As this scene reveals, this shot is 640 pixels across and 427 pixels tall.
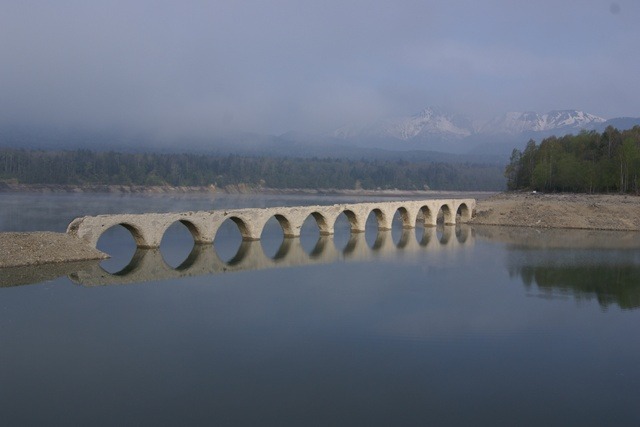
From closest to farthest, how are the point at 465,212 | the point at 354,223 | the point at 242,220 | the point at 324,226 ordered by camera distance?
the point at 242,220
the point at 324,226
the point at 354,223
the point at 465,212

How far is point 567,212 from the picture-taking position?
4841cm

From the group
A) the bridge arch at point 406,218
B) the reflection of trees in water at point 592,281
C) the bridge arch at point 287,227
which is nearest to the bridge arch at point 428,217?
the bridge arch at point 406,218

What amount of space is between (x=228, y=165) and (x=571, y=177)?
82.2 metres

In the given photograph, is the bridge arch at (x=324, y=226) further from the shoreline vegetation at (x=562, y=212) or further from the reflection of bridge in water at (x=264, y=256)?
the shoreline vegetation at (x=562, y=212)

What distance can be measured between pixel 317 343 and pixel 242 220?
17863 millimetres

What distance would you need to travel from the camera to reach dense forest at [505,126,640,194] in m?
53.8

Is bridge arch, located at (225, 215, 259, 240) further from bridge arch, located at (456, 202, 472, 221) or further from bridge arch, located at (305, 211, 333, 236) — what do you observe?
bridge arch, located at (456, 202, 472, 221)

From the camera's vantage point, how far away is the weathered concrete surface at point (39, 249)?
76.0ft

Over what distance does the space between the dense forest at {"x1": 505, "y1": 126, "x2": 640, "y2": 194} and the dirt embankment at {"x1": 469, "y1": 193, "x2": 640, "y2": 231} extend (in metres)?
3.18

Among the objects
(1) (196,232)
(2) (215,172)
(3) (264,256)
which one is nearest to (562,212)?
(3) (264,256)

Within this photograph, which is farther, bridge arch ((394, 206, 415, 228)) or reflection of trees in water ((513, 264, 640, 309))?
bridge arch ((394, 206, 415, 228))

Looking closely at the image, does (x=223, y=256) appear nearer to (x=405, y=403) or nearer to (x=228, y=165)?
(x=405, y=403)

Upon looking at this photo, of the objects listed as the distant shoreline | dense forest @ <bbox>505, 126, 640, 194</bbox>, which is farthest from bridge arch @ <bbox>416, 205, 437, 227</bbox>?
the distant shoreline

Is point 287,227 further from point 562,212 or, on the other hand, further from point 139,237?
point 562,212
